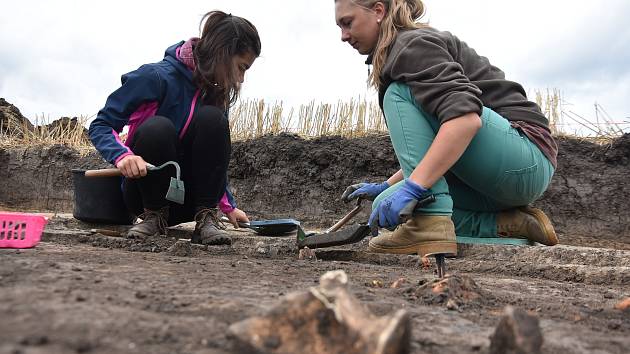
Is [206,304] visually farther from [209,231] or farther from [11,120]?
[11,120]

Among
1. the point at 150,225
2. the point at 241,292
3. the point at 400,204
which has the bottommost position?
the point at 241,292

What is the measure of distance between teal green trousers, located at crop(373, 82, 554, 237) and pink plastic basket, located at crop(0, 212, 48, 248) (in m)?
1.21

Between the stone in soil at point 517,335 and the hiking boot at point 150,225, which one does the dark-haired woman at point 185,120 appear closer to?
the hiking boot at point 150,225

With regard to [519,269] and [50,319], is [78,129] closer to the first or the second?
[519,269]

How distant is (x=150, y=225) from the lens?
272 cm

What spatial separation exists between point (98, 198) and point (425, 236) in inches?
78.7

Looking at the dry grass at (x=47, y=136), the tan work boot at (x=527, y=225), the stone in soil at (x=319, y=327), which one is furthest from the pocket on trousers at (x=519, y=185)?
the dry grass at (x=47, y=136)

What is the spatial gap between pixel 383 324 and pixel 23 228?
1.71 meters

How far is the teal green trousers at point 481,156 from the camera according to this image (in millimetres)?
1935

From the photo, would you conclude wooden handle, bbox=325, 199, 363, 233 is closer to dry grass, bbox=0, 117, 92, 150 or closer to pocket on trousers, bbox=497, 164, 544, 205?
pocket on trousers, bbox=497, 164, 544, 205

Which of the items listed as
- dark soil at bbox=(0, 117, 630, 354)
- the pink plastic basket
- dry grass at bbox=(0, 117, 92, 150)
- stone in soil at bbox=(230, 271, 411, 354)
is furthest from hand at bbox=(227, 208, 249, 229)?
dry grass at bbox=(0, 117, 92, 150)

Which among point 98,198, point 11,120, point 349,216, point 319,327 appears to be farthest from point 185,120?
Result: point 11,120

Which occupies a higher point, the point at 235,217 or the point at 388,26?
the point at 388,26

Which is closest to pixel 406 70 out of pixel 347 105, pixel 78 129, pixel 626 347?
pixel 626 347
